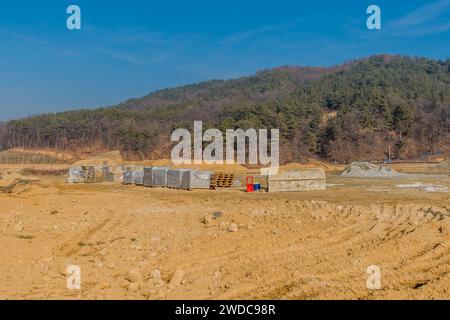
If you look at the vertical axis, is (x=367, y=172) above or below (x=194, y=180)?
above

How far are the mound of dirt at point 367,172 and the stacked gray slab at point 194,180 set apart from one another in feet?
44.3

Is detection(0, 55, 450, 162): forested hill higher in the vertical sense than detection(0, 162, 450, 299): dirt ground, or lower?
higher

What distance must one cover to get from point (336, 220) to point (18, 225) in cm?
906

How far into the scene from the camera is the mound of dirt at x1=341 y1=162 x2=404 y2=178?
33031 millimetres

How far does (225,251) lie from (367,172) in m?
26.3

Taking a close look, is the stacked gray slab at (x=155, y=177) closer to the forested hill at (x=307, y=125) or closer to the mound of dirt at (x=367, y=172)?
the mound of dirt at (x=367, y=172)

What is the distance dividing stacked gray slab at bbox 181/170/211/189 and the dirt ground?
8049 millimetres

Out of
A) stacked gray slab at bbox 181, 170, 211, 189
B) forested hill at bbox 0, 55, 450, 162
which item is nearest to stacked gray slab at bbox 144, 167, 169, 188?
stacked gray slab at bbox 181, 170, 211, 189

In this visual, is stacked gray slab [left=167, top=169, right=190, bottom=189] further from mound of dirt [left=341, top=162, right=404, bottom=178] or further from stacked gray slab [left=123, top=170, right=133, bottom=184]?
mound of dirt [left=341, top=162, right=404, bottom=178]

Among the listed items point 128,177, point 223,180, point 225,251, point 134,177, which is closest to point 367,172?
point 223,180

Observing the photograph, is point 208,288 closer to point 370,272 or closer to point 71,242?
point 370,272

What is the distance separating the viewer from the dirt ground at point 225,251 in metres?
7.04

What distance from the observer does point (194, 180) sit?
A: 25156 mm

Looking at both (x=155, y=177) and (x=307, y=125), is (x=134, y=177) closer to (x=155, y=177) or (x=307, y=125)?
(x=155, y=177)
